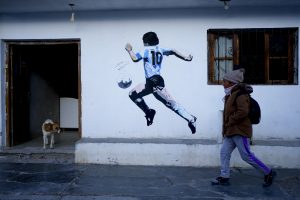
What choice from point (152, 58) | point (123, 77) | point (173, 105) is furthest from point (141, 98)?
point (152, 58)

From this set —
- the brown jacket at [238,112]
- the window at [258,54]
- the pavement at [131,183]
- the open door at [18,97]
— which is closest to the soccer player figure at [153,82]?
the window at [258,54]

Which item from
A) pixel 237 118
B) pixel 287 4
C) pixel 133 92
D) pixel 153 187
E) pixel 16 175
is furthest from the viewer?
pixel 133 92

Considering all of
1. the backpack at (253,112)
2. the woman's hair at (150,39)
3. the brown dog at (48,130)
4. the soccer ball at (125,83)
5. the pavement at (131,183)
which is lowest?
the pavement at (131,183)

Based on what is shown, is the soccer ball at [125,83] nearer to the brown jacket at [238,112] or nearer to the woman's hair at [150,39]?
the woman's hair at [150,39]

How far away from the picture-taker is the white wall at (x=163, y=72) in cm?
750

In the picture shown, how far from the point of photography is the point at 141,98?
7730 millimetres

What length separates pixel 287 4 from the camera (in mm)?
7227

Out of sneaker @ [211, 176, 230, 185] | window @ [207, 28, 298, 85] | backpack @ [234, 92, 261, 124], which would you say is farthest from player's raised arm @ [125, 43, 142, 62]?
sneaker @ [211, 176, 230, 185]

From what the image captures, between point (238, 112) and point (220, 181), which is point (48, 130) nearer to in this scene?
point (220, 181)

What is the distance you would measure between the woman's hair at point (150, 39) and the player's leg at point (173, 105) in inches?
39.1

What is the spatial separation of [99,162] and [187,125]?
6.67 ft

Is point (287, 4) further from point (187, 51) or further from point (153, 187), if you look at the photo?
point (153, 187)

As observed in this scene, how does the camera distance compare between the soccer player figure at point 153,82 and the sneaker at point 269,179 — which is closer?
the sneaker at point 269,179

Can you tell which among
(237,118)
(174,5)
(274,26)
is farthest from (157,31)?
(237,118)
